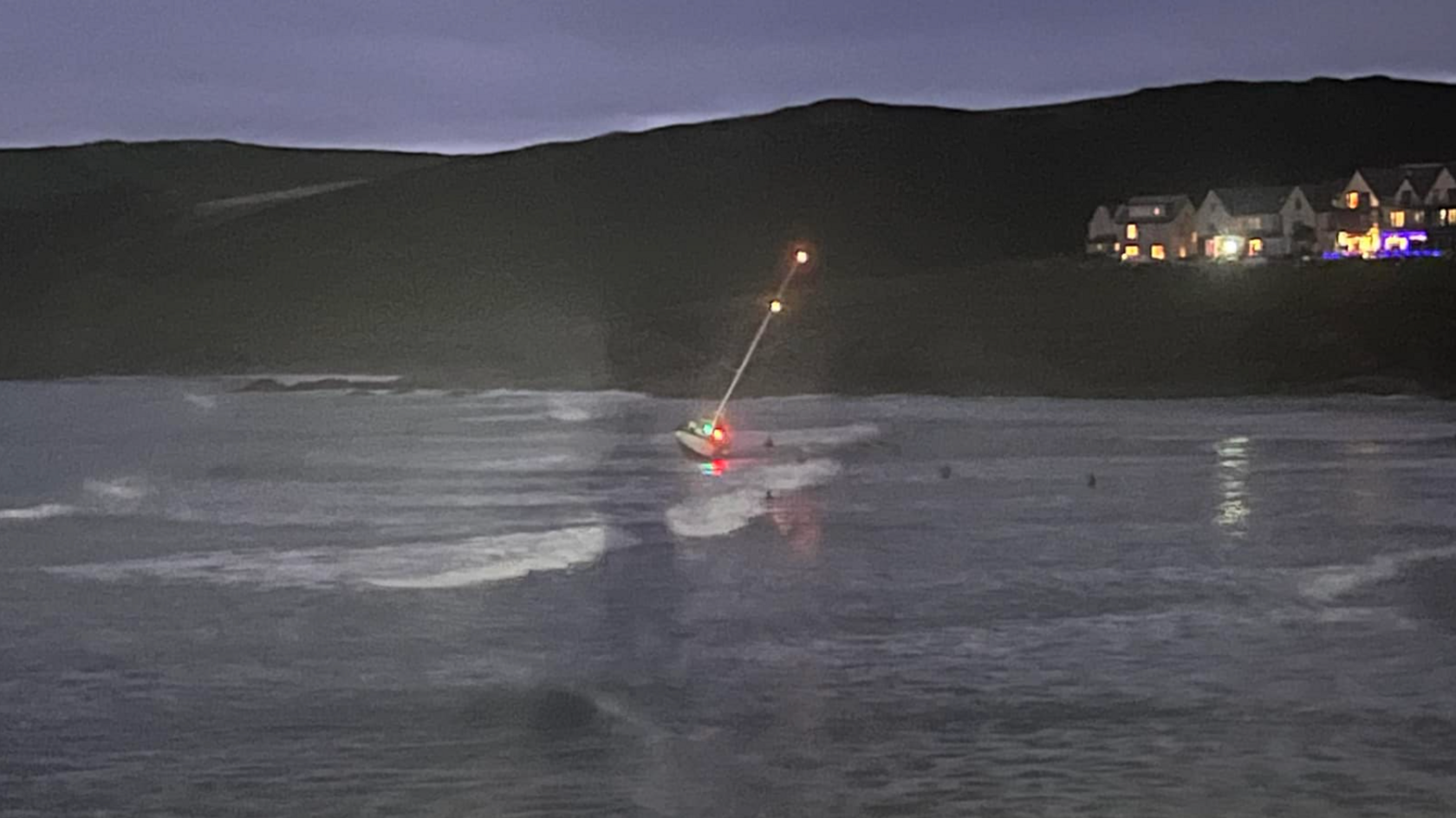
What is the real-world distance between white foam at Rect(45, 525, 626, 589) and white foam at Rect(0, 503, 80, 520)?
587 cm

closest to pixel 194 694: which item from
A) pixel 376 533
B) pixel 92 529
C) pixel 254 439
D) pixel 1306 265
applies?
pixel 376 533

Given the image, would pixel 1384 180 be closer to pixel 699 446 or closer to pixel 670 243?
pixel 670 243

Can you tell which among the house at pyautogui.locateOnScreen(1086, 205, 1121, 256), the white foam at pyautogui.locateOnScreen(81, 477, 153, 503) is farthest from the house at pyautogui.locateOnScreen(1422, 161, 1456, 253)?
the white foam at pyautogui.locateOnScreen(81, 477, 153, 503)

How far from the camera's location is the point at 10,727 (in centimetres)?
1295

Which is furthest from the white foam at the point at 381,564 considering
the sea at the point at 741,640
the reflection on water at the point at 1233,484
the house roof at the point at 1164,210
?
the house roof at the point at 1164,210

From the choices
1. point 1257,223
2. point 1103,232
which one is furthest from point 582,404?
point 1103,232

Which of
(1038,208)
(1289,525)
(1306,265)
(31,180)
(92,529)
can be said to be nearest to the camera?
(1289,525)

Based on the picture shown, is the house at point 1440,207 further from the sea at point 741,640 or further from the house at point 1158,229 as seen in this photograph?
the sea at point 741,640

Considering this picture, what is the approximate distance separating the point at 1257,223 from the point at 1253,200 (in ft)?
5.32

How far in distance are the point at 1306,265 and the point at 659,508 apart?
50.4 m

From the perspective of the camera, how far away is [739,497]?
28375 millimetres

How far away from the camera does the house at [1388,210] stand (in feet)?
282

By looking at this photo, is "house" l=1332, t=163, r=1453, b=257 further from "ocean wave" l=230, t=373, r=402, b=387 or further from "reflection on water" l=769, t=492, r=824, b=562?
"reflection on water" l=769, t=492, r=824, b=562

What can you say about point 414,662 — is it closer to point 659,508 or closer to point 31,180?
point 659,508
